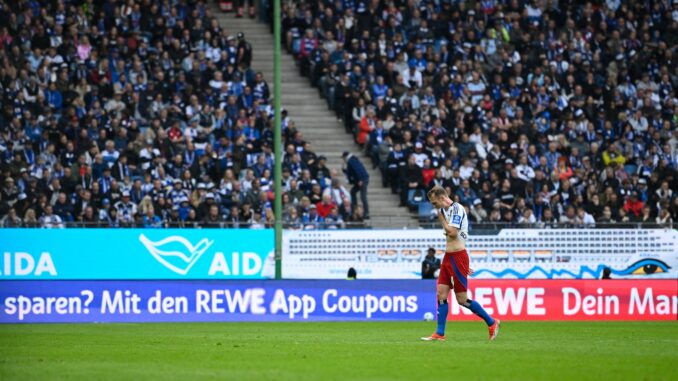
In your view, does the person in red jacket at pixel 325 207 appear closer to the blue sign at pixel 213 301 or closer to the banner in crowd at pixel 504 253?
the banner in crowd at pixel 504 253

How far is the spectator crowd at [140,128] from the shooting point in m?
30.2

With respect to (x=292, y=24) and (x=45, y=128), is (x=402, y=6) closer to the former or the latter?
(x=292, y=24)

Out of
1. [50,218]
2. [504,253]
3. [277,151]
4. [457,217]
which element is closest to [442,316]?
[457,217]

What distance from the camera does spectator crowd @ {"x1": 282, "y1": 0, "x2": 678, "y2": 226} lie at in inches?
1314

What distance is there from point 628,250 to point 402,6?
1204 cm

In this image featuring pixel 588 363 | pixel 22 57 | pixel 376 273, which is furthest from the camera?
pixel 22 57

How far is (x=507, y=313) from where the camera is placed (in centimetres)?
2734

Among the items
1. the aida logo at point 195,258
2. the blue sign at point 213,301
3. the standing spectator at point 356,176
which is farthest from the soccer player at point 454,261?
the standing spectator at point 356,176

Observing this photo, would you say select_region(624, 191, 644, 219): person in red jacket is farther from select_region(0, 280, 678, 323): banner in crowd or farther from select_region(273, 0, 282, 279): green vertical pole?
select_region(273, 0, 282, 279): green vertical pole

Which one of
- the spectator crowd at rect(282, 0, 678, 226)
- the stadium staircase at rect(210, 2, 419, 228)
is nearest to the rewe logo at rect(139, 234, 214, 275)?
the stadium staircase at rect(210, 2, 419, 228)

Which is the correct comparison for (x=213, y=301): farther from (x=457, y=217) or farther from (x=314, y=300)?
(x=457, y=217)

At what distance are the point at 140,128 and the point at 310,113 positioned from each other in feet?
20.4

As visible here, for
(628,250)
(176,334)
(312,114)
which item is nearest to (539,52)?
(312,114)

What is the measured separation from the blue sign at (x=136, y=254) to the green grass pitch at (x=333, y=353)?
215 inches
